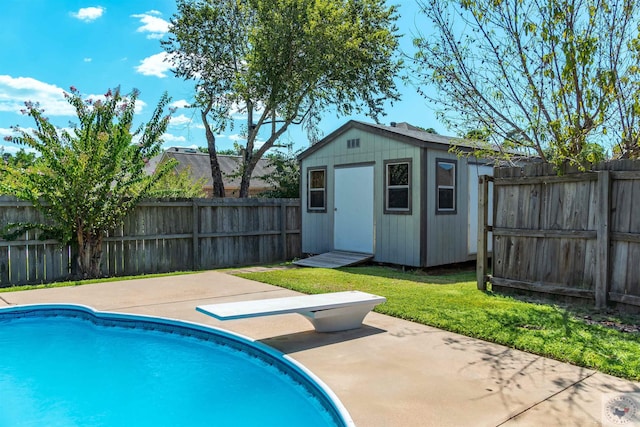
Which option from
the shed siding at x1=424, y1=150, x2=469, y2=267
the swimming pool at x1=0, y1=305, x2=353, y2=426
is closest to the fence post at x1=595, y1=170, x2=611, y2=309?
the swimming pool at x1=0, y1=305, x2=353, y2=426

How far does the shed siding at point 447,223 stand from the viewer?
9.48 meters

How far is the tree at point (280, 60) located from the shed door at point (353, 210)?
442 centimetres

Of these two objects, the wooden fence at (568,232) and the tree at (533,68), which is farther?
the tree at (533,68)

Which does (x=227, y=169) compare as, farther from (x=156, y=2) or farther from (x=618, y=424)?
(x=618, y=424)

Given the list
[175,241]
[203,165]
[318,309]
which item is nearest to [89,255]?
[175,241]

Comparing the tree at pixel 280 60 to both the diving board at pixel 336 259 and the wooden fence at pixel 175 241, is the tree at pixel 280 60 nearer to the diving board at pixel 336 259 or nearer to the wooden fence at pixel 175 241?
the wooden fence at pixel 175 241

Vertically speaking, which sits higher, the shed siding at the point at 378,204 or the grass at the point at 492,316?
the shed siding at the point at 378,204

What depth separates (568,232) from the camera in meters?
5.95

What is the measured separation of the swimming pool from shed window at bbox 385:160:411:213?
556cm

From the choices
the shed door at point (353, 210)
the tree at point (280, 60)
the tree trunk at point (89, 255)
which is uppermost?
the tree at point (280, 60)

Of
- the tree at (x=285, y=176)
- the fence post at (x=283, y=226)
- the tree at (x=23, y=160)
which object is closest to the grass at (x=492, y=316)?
the fence post at (x=283, y=226)

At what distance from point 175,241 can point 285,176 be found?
627 cm

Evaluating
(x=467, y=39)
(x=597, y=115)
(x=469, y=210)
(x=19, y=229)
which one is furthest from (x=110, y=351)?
(x=469, y=210)

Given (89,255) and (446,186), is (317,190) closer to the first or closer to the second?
(446,186)
